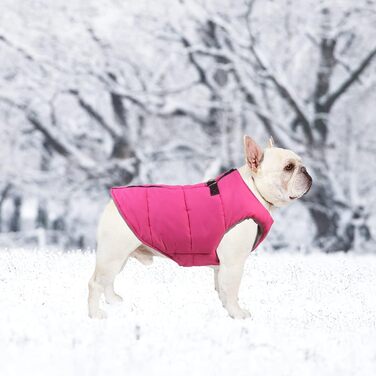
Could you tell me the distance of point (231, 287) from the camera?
4348mm

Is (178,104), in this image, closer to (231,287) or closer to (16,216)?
(16,216)

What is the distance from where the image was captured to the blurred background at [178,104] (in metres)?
11.8

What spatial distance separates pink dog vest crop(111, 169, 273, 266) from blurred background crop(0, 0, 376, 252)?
719 cm

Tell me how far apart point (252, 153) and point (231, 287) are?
0.90 meters

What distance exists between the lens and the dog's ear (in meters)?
4.29

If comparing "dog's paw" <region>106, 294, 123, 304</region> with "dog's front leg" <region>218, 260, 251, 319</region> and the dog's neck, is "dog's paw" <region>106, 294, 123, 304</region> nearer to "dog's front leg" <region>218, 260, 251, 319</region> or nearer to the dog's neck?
"dog's front leg" <region>218, 260, 251, 319</region>

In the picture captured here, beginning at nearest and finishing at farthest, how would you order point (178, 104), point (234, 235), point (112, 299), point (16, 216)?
point (234, 235) < point (112, 299) < point (178, 104) < point (16, 216)

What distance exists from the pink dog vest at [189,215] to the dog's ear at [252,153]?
0.14 metres

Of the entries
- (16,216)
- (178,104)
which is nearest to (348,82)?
(178,104)

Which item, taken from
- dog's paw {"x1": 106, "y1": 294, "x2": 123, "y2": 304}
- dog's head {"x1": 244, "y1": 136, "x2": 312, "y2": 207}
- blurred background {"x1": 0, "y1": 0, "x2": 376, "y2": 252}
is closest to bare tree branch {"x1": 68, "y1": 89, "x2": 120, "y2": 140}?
blurred background {"x1": 0, "y1": 0, "x2": 376, "y2": 252}

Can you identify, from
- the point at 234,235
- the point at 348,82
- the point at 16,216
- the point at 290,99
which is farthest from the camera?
the point at 16,216

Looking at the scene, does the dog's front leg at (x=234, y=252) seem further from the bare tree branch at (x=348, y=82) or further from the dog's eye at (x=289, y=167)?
the bare tree branch at (x=348, y=82)

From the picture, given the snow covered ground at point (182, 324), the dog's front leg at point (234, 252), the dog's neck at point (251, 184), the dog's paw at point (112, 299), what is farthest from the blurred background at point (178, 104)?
the dog's front leg at point (234, 252)

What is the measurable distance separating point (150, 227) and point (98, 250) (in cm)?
38
